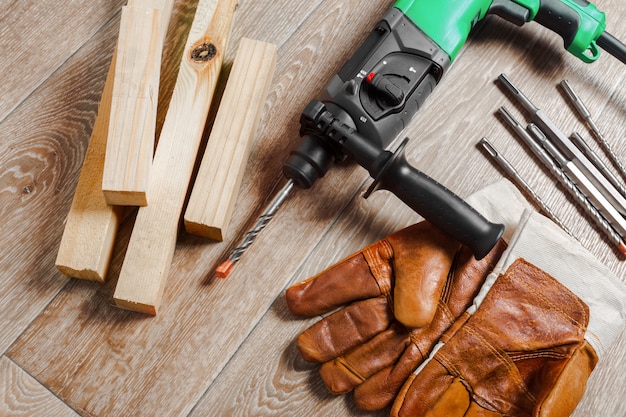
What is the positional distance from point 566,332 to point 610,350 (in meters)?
0.18

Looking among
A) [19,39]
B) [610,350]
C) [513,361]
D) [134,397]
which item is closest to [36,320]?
[134,397]

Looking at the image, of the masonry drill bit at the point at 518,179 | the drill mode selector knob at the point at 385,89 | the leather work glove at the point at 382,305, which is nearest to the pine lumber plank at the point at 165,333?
the leather work glove at the point at 382,305

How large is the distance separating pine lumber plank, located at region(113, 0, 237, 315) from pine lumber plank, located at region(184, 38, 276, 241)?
32 mm

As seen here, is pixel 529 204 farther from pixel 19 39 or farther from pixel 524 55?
pixel 19 39

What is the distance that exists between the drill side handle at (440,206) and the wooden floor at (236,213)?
0.15 m

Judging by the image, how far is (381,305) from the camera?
1.16m

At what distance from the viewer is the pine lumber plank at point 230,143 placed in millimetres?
1166

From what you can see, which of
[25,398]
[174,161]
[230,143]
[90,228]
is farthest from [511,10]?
[25,398]

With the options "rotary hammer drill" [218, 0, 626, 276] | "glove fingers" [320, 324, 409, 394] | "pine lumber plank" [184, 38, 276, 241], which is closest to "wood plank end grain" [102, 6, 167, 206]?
"pine lumber plank" [184, 38, 276, 241]

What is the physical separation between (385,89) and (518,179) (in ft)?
1.18

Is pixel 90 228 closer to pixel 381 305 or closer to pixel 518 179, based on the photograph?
pixel 381 305

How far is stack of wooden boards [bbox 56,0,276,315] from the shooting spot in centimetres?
111

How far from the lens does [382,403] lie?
45.2 inches

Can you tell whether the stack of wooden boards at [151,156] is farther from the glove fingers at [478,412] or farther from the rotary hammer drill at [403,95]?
the glove fingers at [478,412]
